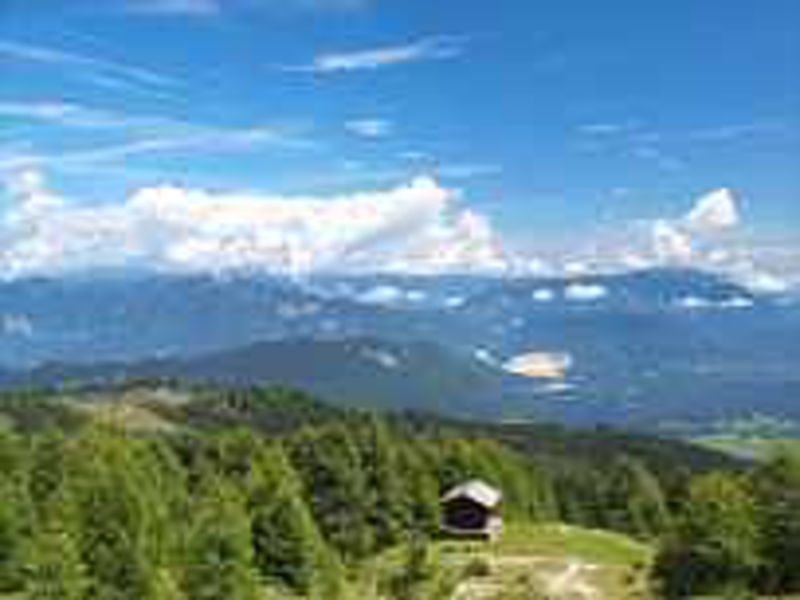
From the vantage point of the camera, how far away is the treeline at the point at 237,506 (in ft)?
211

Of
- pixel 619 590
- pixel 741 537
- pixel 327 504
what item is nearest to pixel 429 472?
pixel 327 504

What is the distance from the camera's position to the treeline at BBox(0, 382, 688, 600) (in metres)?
64.4

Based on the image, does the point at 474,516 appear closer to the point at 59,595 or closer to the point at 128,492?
the point at 128,492

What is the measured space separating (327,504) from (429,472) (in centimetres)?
1579

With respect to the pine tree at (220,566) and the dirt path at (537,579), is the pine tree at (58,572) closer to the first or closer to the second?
the pine tree at (220,566)

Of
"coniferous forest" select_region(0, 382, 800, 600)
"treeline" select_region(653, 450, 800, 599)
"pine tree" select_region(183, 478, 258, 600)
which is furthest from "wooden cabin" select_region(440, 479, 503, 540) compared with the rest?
"pine tree" select_region(183, 478, 258, 600)

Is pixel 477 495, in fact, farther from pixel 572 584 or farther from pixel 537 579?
pixel 572 584

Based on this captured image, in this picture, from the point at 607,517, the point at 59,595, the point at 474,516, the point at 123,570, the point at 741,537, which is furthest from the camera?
the point at 607,517

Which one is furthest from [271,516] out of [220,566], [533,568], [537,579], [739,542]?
[739,542]

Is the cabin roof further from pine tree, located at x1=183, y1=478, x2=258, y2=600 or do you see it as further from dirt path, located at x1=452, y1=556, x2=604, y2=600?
pine tree, located at x1=183, y1=478, x2=258, y2=600

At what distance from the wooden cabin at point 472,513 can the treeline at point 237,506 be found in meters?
3.56

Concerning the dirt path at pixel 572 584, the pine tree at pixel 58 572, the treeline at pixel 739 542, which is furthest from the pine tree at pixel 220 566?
the treeline at pixel 739 542

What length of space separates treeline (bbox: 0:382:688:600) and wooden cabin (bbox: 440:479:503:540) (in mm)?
3558

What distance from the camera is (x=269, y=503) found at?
92938 mm
